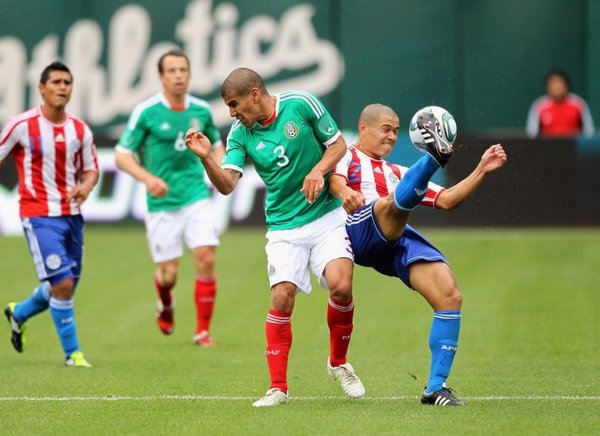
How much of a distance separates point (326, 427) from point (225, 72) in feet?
60.2

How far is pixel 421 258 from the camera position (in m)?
8.38

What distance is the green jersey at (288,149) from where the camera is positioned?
8.60 m

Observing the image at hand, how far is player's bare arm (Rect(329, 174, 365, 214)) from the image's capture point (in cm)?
816

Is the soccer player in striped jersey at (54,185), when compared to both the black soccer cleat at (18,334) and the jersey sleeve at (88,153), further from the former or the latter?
the black soccer cleat at (18,334)

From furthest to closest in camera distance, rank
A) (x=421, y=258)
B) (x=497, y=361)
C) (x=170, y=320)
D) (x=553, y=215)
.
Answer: (x=553, y=215) < (x=170, y=320) < (x=497, y=361) < (x=421, y=258)

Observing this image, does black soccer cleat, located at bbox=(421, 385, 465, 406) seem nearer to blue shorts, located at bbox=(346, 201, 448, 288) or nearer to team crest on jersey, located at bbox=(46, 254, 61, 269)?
blue shorts, located at bbox=(346, 201, 448, 288)

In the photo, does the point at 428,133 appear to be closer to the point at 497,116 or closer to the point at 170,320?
the point at 170,320

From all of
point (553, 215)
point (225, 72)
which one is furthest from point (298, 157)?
point (225, 72)

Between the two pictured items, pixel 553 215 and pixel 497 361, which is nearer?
pixel 497 361

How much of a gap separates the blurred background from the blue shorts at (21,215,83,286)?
47.3ft

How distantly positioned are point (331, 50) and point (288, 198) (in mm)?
16987

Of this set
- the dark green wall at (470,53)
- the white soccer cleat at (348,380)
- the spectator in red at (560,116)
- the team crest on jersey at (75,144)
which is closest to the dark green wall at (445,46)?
the dark green wall at (470,53)

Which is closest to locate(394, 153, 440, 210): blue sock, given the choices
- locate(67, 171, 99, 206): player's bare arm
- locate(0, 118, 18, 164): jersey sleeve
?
locate(67, 171, 99, 206): player's bare arm

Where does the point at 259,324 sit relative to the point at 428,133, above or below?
below
